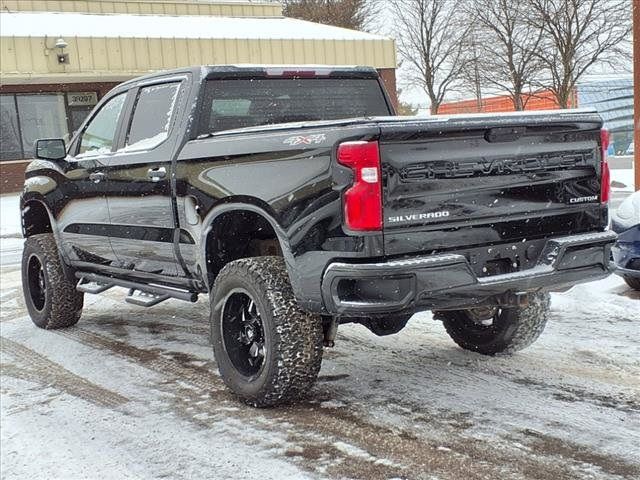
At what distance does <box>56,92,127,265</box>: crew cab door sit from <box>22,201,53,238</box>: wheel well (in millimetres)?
625

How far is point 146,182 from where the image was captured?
5094 millimetres

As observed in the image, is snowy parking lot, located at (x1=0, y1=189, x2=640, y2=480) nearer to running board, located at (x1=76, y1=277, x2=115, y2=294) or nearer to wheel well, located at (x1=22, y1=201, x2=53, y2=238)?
running board, located at (x1=76, y1=277, x2=115, y2=294)

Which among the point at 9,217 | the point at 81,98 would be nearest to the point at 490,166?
the point at 9,217

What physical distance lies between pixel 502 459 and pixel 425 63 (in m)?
30.1

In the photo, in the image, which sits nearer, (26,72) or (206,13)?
(26,72)

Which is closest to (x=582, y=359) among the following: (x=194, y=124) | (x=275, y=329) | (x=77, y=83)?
(x=275, y=329)

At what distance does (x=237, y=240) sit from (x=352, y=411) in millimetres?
1275

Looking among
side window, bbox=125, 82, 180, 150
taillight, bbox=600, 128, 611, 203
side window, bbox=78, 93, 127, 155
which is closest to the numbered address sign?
side window, bbox=78, 93, 127, 155

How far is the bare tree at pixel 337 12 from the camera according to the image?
33.7 meters

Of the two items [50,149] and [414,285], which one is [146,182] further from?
[414,285]

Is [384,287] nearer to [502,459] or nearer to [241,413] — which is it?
[502,459]

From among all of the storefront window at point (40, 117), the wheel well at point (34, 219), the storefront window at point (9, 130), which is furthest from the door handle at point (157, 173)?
the storefront window at point (9, 130)

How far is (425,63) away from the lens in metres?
32.2

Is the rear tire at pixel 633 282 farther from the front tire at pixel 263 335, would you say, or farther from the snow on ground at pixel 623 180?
the snow on ground at pixel 623 180
